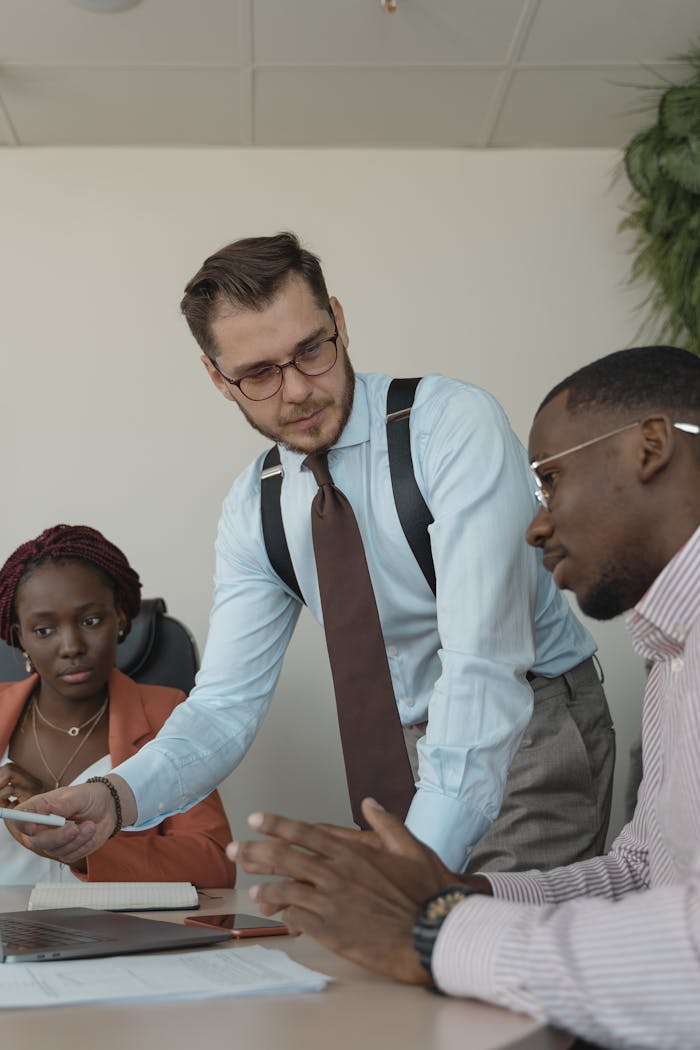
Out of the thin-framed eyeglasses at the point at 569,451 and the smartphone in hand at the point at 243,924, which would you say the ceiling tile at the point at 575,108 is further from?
the smartphone in hand at the point at 243,924

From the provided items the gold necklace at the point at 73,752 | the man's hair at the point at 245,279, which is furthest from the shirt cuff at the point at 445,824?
the gold necklace at the point at 73,752

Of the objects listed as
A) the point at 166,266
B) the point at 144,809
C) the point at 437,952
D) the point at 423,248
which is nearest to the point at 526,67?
the point at 423,248

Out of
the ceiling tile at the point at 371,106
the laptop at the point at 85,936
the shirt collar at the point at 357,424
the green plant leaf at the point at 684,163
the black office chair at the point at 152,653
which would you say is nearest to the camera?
the laptop at the point at 85,936

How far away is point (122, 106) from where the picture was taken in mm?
3123

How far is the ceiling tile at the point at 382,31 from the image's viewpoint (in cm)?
272

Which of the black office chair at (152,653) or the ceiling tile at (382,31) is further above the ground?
the ceiling tile at (382,31)

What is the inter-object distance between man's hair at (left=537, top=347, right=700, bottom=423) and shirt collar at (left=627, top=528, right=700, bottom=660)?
7.3 inches

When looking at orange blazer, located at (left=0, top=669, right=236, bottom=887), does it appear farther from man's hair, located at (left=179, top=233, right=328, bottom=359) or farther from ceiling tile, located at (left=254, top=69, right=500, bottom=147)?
ceiling tile, located at (left=254, top=69, right=500, bottom=147)

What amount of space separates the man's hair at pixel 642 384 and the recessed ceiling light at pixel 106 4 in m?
1.94

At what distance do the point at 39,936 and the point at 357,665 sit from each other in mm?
667

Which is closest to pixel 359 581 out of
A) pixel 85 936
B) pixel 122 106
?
pixel 85 936

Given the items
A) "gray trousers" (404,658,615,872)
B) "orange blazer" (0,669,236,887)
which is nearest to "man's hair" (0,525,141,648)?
"orange blazer" (0,669,236,887)

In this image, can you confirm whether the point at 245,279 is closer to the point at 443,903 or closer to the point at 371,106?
the point at 443,903

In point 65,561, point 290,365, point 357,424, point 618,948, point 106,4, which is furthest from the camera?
point 106,4
